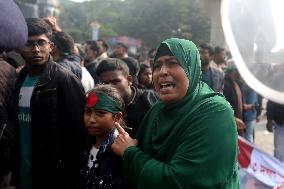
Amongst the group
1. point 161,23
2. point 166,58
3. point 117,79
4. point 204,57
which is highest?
point 166,58

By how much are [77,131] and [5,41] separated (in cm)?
125

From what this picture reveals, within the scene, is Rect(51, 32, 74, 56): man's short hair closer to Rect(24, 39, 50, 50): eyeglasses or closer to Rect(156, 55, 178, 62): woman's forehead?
Rect(24, 39, 50, 50): eyeglasses

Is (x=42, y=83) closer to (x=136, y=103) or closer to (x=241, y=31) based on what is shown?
(x=136, y=103)

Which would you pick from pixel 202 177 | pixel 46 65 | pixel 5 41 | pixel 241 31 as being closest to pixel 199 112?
pixel 202 177

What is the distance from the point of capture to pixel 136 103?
2.97 meters

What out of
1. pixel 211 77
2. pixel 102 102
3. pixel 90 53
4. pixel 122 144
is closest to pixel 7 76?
pixel 102 102

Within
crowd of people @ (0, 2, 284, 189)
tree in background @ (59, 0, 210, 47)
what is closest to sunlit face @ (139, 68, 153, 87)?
crowd of people @ (0, 2, 284, 189)

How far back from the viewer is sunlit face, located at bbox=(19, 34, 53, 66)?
271cm

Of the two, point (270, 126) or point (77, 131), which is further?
point (270, 126)

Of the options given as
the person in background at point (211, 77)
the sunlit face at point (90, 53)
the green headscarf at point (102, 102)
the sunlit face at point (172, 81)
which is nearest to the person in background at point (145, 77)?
A: the person in background at point (211, 77)

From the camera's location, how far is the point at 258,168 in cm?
409

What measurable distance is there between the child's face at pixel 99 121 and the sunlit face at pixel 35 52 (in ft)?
1.82

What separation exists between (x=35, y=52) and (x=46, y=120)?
17.6 inches

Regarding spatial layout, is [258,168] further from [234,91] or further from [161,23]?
[161,23]
